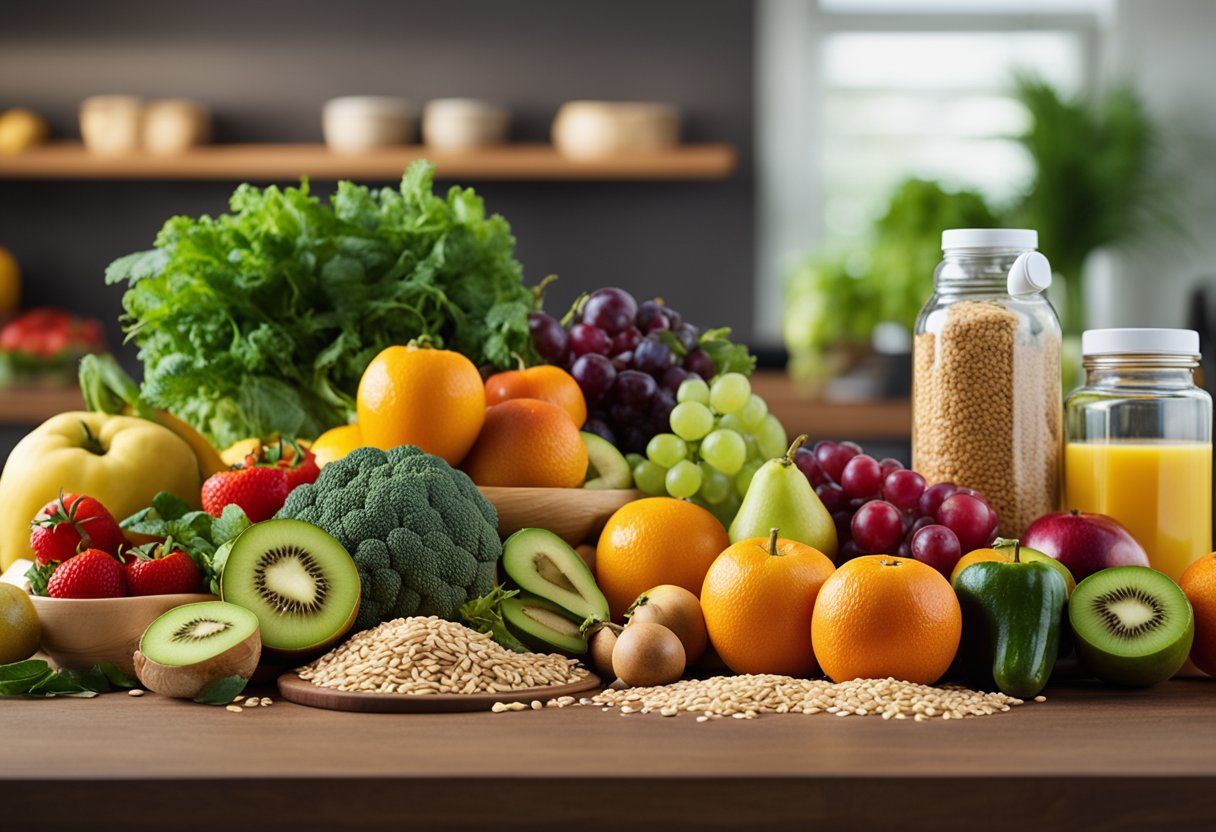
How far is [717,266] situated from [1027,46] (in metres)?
1.29

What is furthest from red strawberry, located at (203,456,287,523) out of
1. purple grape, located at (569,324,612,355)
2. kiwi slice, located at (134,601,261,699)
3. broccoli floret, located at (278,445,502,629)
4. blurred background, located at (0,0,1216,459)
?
blurred background, located at (0,0,1216,459)

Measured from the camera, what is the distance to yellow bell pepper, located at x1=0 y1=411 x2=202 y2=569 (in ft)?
4.11

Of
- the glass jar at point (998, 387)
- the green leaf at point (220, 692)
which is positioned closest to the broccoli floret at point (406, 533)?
the green leaf at point (220, 692)

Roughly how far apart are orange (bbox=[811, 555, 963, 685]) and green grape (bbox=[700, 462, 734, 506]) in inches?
12.7

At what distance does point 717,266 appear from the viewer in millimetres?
4559

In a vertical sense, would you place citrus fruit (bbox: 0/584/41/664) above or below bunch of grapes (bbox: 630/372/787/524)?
below

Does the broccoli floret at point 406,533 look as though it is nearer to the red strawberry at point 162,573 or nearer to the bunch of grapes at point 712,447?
the red strawberry at point 162,573

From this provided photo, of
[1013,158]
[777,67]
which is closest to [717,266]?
[777,67]

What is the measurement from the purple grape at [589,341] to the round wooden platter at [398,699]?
53 cm

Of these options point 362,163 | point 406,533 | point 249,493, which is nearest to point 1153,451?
point 406,533

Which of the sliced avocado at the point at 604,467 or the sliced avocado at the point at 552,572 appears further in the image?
the sliced avocado at the point at 604,467

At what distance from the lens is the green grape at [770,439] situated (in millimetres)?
1382

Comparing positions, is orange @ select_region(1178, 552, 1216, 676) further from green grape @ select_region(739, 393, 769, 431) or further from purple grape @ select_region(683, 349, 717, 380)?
purple grape @ select_region(683, 349, 717, 380)
